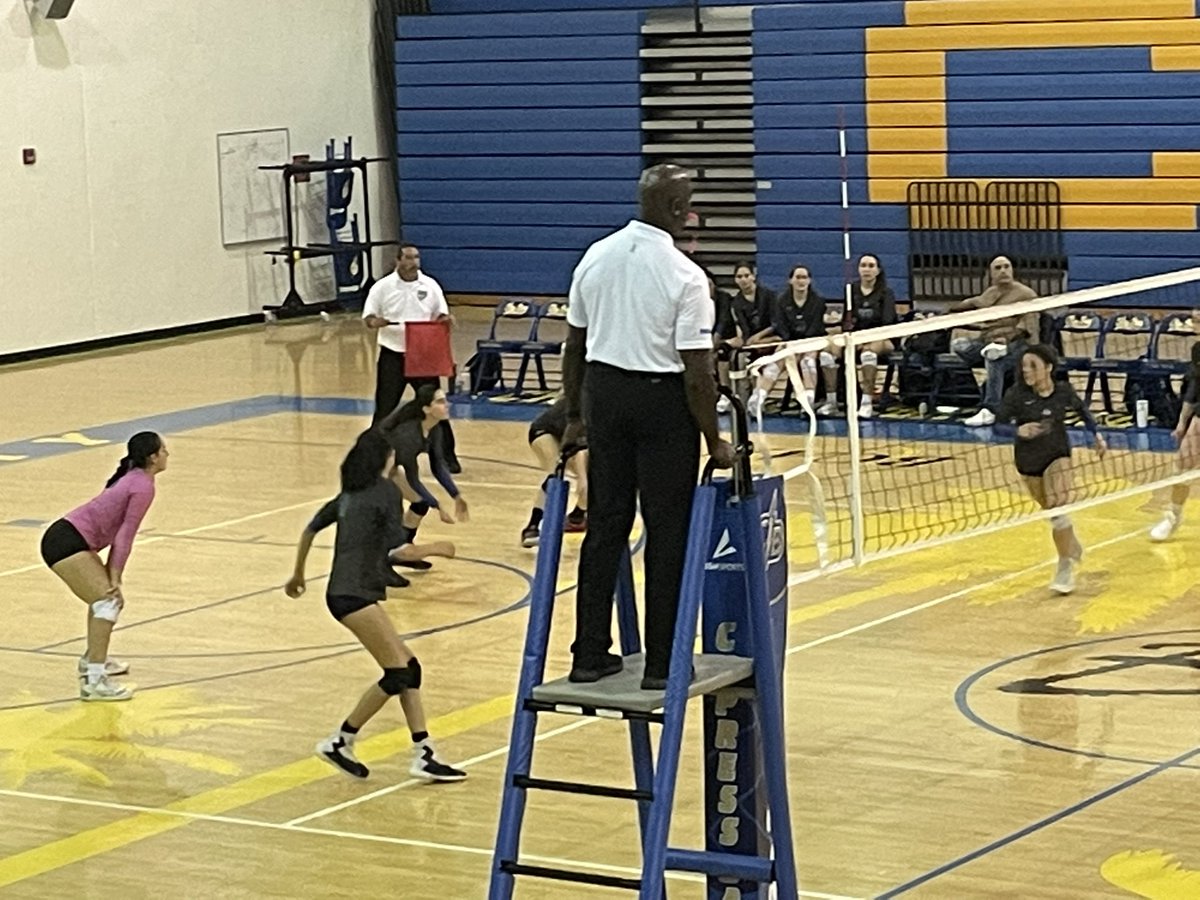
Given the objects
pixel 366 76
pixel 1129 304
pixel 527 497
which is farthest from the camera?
pixel 366 76

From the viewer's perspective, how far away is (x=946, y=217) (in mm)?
28750

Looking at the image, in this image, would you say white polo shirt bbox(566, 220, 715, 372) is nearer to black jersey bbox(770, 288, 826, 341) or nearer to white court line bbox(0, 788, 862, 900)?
white court line bbox(0, 788, 862, 900)

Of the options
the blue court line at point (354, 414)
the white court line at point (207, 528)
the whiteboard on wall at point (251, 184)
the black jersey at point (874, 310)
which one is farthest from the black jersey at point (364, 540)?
the whiteboard on wall at point (251, 184)

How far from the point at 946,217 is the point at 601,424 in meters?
21.7

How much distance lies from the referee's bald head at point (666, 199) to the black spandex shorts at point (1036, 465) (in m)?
7.44

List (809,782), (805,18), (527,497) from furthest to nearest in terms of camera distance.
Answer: (805,18) → (527,497) → (809,782)

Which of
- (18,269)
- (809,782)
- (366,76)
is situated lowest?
(809,782)

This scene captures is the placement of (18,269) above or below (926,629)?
above

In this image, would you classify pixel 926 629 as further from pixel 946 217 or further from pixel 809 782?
pixel 946 217

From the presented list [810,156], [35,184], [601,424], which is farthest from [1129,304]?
[601,424]

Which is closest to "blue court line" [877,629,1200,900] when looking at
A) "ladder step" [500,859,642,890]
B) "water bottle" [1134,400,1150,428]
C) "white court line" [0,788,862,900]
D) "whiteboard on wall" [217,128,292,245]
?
"white court line" [0,788,862,900]

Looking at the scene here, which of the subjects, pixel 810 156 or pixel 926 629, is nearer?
pixel 926 629

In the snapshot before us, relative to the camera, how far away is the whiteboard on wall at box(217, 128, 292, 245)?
102ft

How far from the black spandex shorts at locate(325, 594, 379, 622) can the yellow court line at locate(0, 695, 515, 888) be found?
878 mm
